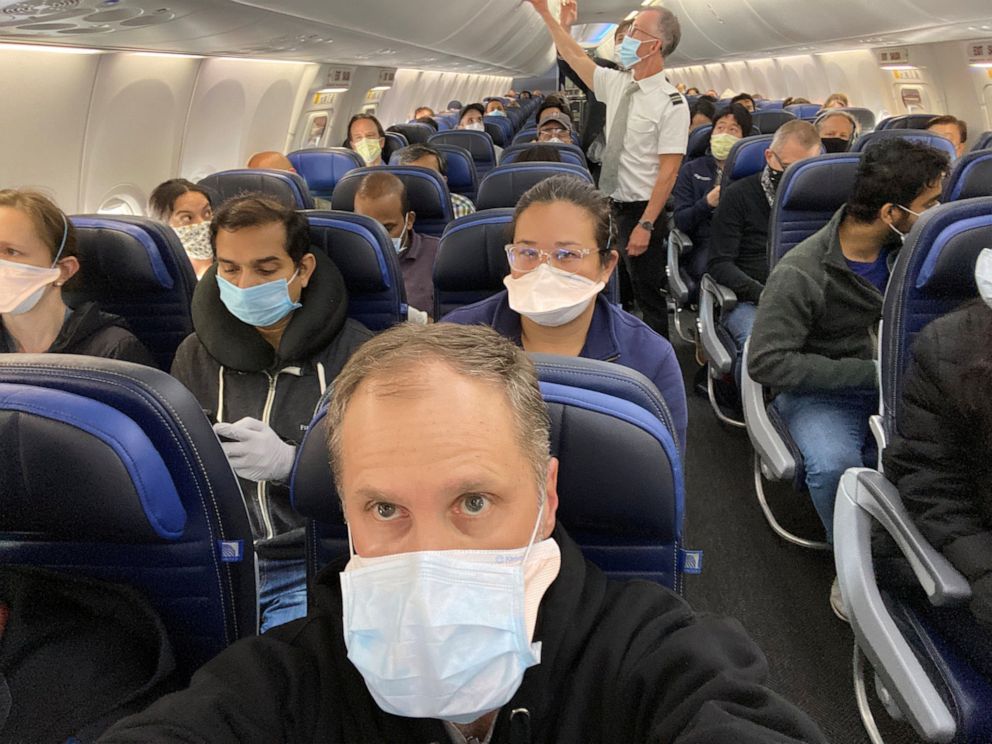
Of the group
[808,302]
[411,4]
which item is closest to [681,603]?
[808,302]

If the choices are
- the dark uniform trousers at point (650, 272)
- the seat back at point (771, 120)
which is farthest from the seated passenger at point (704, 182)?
the seat back at point (771, 120)

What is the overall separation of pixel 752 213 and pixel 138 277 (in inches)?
130

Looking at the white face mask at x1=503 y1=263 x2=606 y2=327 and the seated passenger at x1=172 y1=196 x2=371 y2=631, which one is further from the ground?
the white face mask at x1=503 y1=263 x2=606 y2=327

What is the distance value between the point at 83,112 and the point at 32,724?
223 inches

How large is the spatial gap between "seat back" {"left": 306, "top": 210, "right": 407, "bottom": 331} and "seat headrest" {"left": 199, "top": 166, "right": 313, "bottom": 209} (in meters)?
1.75

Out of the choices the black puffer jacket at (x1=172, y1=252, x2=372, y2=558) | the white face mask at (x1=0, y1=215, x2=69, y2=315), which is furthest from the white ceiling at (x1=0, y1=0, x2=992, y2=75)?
the black puffer jacket at (x1=172, y1=252, x2=372, y2=558)

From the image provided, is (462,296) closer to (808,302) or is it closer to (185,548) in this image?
(808,302)

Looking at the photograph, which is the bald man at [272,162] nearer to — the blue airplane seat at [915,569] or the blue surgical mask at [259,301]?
the blue surgical mask at [259,301]

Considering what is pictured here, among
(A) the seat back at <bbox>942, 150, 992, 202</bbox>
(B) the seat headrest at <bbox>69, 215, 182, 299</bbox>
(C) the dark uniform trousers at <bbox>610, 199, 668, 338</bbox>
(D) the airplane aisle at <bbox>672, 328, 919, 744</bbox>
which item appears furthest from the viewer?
(C) the dark uniform trousers at <bbox>610, 199, 668, 338</bbox>

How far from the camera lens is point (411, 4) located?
588cm

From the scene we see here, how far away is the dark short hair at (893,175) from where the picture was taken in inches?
103

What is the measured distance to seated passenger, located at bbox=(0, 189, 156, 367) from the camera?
89.5 inches

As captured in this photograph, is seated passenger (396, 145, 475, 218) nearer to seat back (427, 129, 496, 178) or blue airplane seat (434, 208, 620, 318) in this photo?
blue airplane seat (434, 208, 620, 318)

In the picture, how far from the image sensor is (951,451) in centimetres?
169
